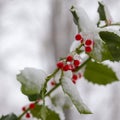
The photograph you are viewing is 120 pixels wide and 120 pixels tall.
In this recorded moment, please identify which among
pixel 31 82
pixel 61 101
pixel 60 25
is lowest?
pixel 60 25

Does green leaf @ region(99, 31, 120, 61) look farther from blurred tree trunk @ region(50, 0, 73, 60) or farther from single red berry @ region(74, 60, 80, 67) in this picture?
blurred tree trunk @ region(50, 0, 73, 60)

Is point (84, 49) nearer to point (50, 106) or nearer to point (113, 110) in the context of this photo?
point (50, 106)

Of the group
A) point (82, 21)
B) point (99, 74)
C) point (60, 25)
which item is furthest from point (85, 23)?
point (60, 25)

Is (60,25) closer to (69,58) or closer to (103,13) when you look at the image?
(103,13)

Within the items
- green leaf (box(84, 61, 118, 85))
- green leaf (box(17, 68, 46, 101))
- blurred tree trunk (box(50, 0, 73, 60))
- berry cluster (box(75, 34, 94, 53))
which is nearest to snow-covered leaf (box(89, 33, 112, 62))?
berry cluster (box(75, 34, 94, 53))

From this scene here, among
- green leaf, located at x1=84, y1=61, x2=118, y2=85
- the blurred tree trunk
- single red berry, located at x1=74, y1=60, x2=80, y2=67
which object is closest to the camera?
single red berry, located at x1=74, y1=60, x2=80, y2=67

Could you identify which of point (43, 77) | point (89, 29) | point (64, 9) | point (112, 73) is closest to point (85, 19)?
point (89, 29)

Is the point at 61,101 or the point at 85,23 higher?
the point at 85,23
